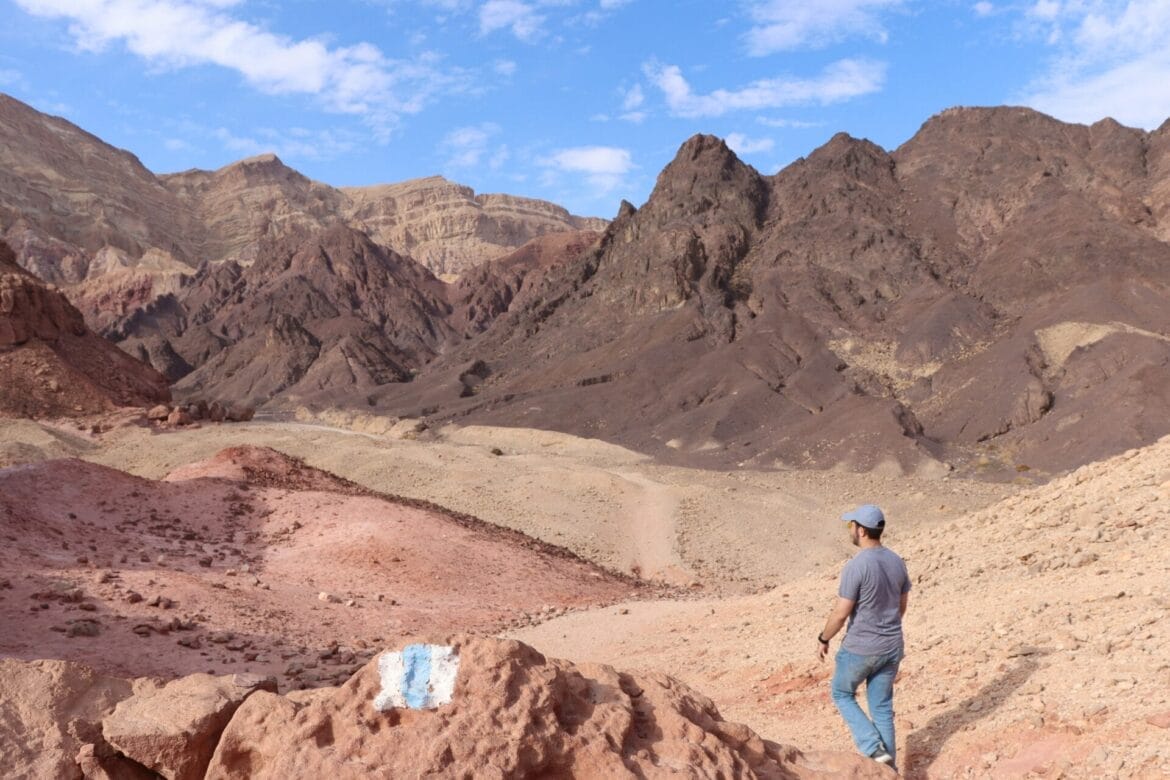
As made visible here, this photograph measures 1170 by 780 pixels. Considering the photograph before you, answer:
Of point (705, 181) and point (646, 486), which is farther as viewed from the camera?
point (705, 181)

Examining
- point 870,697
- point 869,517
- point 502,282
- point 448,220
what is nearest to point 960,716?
point 870,697

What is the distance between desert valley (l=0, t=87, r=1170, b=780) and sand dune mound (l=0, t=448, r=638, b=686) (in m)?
0.09

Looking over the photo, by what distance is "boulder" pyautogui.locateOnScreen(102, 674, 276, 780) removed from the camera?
4.18 metres

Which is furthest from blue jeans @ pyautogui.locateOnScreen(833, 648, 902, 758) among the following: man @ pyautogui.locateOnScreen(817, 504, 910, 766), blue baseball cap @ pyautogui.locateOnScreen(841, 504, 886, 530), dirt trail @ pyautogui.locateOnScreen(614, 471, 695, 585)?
dirt trail @ pyautogui.locateOnScreen(614, 471, 695, 585)

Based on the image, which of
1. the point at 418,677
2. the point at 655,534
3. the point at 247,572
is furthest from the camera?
the point at 655,534

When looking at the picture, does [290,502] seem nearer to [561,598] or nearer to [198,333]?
[561,598]

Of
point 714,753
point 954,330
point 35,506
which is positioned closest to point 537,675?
point 714,753

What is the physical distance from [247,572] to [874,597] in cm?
1042

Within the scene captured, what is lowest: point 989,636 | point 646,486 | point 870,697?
point 646,486

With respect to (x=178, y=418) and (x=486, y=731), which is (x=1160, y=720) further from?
(x=178, y=418)

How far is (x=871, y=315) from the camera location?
55062 millimetres

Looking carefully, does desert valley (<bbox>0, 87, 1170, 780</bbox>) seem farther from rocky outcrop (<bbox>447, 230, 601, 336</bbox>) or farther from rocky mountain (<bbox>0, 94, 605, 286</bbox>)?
rocky mountain (<bbox>0, 94, 605, 286</bbox>)

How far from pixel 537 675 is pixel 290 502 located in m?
14.1

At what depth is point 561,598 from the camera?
1441 centimetres
